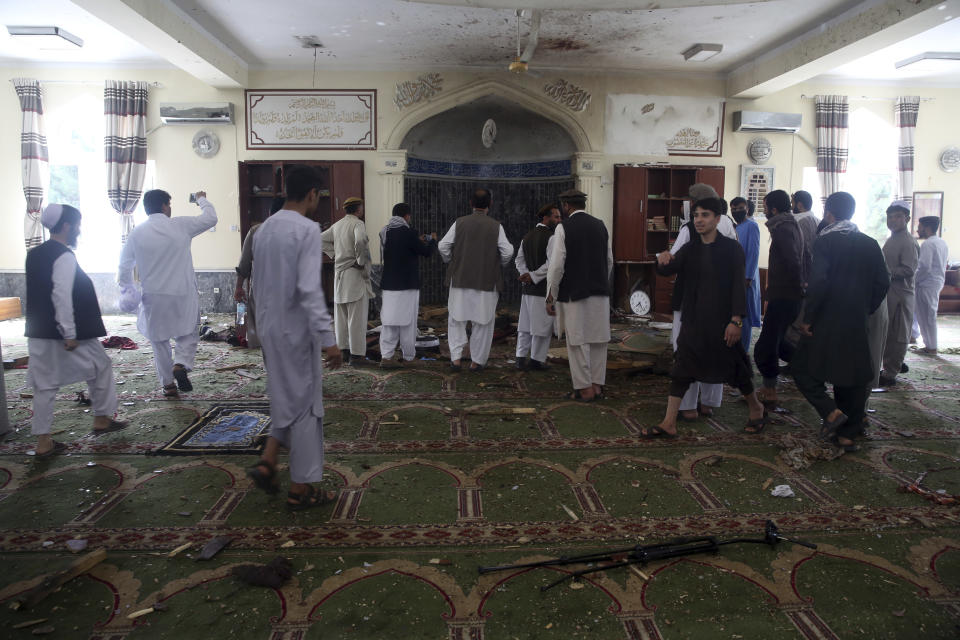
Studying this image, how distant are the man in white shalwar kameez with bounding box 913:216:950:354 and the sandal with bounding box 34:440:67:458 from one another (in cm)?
706

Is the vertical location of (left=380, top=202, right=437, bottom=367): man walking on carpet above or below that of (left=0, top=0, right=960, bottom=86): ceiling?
below

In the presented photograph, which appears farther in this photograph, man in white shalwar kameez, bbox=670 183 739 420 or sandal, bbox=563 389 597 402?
sandal, bbox=563 389 597 402

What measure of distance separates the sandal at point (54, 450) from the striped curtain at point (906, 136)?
10.6 m

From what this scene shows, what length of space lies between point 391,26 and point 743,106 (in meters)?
5.21

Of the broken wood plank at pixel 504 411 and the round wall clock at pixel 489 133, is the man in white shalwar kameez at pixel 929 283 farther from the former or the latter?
the round wall clock at pixel 489 133

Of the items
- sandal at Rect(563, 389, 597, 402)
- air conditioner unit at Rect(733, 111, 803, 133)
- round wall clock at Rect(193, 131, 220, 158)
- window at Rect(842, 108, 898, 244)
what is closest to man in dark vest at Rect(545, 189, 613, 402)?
sandal at Rect(563, 389, 597, 402)

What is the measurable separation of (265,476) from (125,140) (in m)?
7.44

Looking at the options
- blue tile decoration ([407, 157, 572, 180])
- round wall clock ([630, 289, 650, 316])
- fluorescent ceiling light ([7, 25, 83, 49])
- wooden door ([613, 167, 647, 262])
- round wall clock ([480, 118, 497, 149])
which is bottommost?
round wall clock ([630, 289, 650, 316])

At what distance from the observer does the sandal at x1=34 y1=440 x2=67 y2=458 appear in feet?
10.4

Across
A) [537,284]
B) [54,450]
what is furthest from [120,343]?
[537,284]

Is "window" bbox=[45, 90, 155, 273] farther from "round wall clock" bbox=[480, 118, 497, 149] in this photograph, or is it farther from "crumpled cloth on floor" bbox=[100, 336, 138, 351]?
"round wall clock" bbox=[480, 118, 497, 149]

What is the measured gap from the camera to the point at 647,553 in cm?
220

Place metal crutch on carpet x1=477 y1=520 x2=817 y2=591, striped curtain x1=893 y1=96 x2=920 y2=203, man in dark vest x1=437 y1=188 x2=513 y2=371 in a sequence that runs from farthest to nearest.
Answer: striped curtain x1=893 y1=96 x2=920 y2=203
man in dark vest x1=437 y1=188 x2=513 y2=371
metal crutch on carpet x1=477 y1=520 x2=817 y2=591

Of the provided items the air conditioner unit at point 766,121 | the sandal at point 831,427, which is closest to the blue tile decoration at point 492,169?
the air conditioner unit at point 766,121
